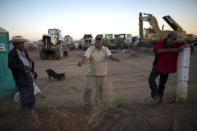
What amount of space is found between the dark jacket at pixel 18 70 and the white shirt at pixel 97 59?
4.79 feet

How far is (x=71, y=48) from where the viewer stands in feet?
171

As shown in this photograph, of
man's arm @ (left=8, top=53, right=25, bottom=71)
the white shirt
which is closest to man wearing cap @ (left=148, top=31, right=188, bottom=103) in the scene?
the white shirt

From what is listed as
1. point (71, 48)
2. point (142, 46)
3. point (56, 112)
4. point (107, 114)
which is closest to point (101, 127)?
point (107, 114)

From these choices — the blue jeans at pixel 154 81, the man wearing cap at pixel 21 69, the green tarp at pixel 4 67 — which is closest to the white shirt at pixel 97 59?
the blue jeans at pixel 154 81

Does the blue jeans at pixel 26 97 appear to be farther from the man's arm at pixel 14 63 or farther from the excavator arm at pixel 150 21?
the excavator arm at pixel 150 21

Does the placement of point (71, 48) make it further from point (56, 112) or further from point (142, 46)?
point (56, 112)

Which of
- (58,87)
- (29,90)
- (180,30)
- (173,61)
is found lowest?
(58,87)

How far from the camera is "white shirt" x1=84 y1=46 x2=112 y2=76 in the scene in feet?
21.0

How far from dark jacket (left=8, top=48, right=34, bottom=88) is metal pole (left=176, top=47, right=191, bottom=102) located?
337cm

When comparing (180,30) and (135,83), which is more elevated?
(180,30)

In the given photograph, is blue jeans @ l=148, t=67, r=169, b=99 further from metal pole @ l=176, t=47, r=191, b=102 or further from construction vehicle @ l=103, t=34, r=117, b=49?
construction vehicle @ l=103, t=34, r=117, b=49

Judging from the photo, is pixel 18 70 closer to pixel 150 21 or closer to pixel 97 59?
pixel 97 59

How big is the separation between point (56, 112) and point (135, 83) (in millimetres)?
6512

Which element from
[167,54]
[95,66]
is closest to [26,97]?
[95,66]
